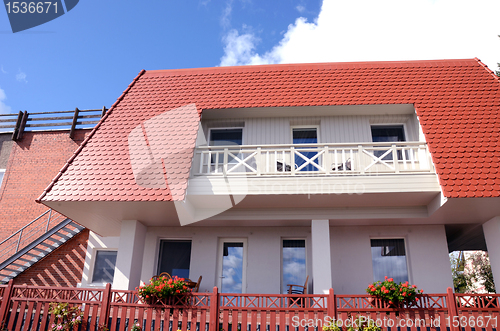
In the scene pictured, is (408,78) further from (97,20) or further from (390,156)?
(97,20)

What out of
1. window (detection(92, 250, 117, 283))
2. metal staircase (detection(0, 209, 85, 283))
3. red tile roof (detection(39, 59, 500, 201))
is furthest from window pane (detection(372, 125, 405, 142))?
metal staircase (detection(0, 209, 85, 283))

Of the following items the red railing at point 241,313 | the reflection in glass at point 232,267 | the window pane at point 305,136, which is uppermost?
the window pane at point 305,136

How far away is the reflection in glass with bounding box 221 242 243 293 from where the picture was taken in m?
11.1

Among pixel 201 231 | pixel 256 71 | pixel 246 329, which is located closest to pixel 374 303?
pixel 246 329

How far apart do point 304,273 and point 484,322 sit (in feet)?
15.5

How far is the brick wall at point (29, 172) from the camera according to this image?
15922 mm

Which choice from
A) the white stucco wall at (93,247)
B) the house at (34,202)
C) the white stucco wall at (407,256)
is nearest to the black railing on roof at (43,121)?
the house at (34,202)

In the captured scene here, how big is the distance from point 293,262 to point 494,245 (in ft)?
17.6

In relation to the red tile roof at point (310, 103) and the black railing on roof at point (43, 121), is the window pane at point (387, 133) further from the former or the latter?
the black railing on roof at point (43, 121)

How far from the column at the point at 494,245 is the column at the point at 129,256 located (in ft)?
31.0

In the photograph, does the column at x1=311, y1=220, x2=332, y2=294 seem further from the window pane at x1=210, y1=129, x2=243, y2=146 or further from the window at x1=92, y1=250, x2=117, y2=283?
the window at x1=92, y1=250, x2=117, y2=283

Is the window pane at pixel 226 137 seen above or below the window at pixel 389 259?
above

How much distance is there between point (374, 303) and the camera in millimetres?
8039

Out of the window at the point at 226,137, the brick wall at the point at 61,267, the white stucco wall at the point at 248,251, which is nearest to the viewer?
the white stucco wall at the point at 248,251
